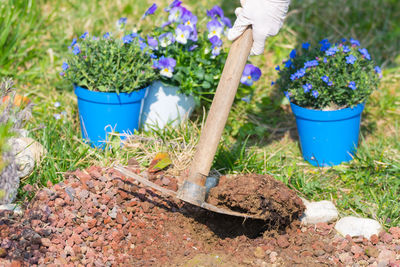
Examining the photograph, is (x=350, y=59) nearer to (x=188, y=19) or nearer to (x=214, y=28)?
(x=214, y=28)

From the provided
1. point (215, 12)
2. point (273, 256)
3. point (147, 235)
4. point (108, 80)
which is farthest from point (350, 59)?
point (147, 235)

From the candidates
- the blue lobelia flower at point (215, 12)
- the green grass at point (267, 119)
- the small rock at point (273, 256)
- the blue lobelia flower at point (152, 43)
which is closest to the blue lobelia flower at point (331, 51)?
the green grass at point (267, 119)

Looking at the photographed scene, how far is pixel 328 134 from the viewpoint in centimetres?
315

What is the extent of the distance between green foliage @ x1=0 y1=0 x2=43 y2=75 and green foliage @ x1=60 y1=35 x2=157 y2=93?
91 centimetres

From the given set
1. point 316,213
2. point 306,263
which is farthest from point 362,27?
point 306,263

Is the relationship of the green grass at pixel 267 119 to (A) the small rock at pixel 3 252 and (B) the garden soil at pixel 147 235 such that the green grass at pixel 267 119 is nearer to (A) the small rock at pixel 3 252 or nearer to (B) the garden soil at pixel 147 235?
(B) the garden soil at pixel 147 235

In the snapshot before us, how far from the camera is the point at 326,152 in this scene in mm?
3225

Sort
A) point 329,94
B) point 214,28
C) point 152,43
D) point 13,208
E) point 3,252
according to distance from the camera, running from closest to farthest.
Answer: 1. point 3,252
2. point 13,208
3. point 329,94
4. point 152,43
5. point 214,28

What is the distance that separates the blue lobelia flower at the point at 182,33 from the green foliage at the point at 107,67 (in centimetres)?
23

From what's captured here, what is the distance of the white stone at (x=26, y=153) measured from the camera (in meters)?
2.69

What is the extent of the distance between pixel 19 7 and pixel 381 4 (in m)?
3.35

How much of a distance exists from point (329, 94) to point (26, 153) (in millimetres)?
1809

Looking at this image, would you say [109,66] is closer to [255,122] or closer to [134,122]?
[134,122]

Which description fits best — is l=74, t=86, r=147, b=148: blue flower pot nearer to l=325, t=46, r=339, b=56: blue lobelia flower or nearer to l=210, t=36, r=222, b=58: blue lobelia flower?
l=210, t=36, r=222, b=58: blue lobelia flower
